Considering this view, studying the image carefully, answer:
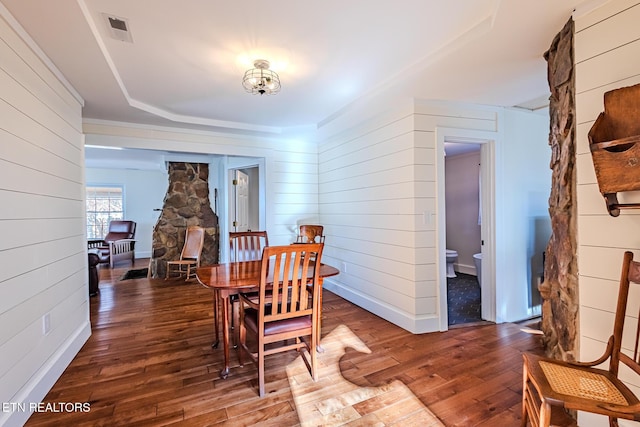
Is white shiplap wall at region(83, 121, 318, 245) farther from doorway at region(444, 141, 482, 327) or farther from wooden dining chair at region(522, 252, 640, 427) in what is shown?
wooden dining chair at region(522, 252, 640, 427)

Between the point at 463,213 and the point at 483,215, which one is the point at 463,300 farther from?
the point at 463,213

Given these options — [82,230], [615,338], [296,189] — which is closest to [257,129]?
[296,189]

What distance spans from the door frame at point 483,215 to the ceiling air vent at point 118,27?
8.91 feet

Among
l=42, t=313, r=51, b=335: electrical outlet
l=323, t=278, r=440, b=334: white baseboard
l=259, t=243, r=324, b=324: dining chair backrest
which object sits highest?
l=259, t=243, r=324, b=324: dining chair backrest

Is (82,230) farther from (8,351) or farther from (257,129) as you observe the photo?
(257,129)

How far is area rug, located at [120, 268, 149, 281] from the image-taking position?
5.82 m

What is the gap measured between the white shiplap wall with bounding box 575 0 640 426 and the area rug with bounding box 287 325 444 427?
37.9 inches

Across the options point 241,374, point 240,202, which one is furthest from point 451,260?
point 241,374

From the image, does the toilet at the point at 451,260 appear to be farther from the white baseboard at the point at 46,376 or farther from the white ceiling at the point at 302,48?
the white baseboard at the point at 46,376

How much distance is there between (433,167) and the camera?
2.98m

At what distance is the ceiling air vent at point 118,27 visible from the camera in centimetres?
181

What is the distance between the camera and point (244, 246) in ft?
10.4

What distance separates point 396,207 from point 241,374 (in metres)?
2.15

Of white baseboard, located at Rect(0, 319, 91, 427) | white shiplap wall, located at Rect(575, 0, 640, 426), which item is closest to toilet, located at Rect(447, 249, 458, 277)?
white shiplap wall, located at Rect(575, 0, 640, 426)
